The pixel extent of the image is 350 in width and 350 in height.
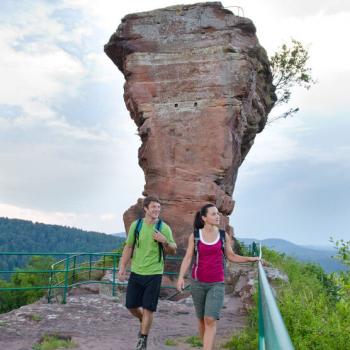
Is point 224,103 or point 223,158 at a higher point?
point 224,103

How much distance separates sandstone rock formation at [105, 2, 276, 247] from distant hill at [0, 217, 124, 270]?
9710cm

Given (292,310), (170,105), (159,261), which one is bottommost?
(292,310)

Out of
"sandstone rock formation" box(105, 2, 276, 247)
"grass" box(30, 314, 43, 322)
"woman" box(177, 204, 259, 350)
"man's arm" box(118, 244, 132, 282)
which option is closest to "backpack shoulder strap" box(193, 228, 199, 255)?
"woman" box(177, 204, 259, 350)

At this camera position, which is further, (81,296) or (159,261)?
(81,296)

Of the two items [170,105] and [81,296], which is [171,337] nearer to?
[81,296]

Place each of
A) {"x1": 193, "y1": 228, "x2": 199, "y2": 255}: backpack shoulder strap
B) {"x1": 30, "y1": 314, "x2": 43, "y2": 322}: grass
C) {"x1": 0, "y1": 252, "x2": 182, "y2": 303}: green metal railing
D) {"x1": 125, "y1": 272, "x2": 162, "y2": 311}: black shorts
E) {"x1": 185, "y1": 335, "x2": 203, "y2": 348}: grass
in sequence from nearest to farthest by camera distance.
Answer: {"x1": 193, "y1": 228, "x2": 199, "y2": 255}: backpack shoulder strap, {"x1": 125, "y1": 272, "x2": 162, "y2": 311}: black shorts, {"x1": 185, "y1": 335, "x2": 203, "y2": 348}: grass, {"x1": 30, "y1": 314, "x2": 43, "y2": 322}: grass, {"x1": 0, "y1": 252, "x2": 182, "y2": 303}: green metal railing

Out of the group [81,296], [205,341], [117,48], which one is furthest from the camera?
[117,48]

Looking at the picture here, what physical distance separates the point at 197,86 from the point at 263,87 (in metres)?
4.63

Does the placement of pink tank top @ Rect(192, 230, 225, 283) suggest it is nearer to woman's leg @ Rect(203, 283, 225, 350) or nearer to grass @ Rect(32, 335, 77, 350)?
woman's leg @ Rect(203, 283, 225, 350)

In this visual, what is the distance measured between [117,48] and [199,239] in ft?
39.5

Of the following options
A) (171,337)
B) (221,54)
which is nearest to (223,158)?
(221,54)

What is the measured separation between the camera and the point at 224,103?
14.9m

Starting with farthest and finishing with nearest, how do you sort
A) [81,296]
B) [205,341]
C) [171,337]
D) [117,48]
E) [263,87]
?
[263,87]
[117,48]
[81,296]
[171,337]
[205,341]

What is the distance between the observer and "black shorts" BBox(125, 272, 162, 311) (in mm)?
5891
